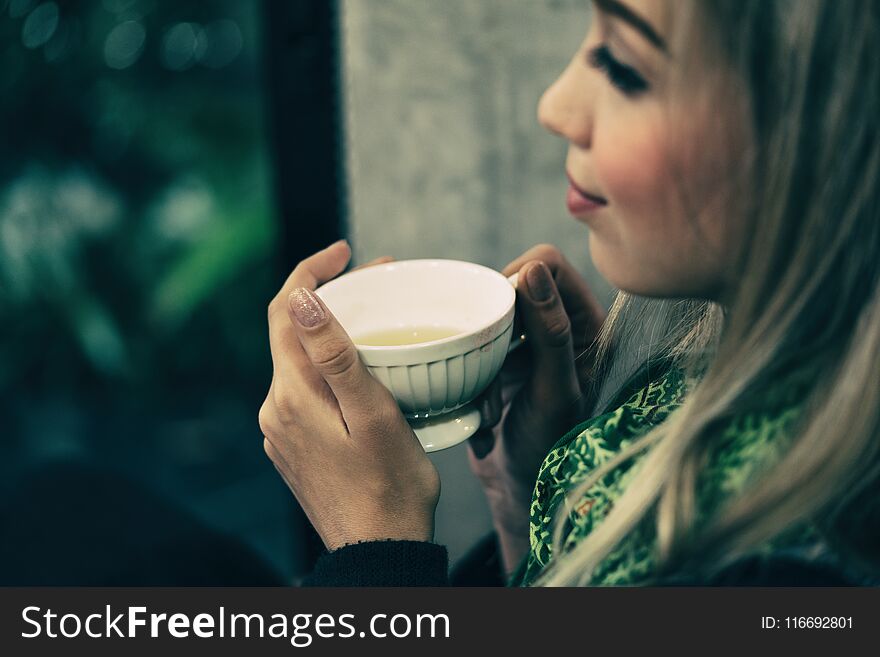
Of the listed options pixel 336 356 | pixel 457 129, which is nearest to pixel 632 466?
pixel 336 356

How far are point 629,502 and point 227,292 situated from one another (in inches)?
39.1

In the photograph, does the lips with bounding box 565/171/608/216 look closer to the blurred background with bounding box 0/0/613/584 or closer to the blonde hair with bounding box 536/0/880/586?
the blonde hair with bounding box 536/0/880/586

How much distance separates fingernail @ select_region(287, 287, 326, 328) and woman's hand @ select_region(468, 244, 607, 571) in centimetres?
20

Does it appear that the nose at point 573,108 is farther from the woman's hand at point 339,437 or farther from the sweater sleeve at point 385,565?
the sweater sleeve at point 385,565

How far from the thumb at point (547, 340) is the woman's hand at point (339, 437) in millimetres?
189

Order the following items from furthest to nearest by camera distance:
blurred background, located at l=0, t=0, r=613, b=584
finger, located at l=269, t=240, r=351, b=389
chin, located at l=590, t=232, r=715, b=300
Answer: blurred background, located at l=0, t=0, r=613, b=584 → finger, located at l=269, t=240, r=351, b=389 → chin, located at l=590, t=232, r=715, b=300

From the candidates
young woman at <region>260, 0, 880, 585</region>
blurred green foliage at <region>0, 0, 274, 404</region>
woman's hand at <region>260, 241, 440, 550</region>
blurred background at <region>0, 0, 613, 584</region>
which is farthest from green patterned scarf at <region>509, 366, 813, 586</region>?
blurred green foliage at <region>0, 0, 274, 404</region>

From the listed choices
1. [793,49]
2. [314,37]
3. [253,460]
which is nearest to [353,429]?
[793,49]

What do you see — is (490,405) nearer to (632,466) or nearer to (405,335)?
(405,335)

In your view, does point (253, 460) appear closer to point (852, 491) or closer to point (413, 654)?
point (413, 654)

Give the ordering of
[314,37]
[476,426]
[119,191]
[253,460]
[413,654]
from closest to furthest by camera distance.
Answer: [413,654]
[476,426]
[314,37]
[119,191]
[253,460]

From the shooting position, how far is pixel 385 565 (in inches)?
26.0

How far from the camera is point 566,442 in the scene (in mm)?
753

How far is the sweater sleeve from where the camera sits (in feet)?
2.16
